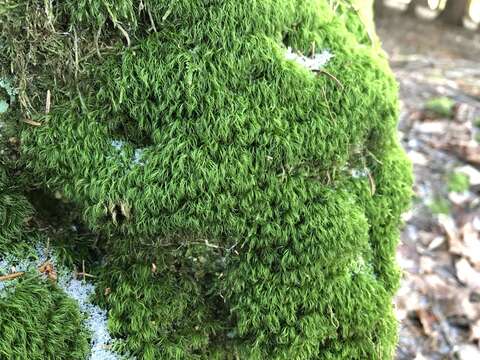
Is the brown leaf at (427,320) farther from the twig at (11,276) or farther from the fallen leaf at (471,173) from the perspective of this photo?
the twig at (11,276)

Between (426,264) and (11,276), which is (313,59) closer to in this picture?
(11,276)

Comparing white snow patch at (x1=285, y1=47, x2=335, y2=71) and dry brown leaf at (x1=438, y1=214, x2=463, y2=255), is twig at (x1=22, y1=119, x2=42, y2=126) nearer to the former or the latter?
white snow patch at (x1=285, y1=47, x2=335, y2=71)

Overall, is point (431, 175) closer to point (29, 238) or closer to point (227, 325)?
point (227, 325)

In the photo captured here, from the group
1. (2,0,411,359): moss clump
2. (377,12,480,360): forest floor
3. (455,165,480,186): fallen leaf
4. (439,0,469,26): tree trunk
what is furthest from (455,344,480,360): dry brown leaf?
(439,0,469,26): tree trunk

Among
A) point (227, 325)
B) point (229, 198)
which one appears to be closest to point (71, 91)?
point (229, 198)

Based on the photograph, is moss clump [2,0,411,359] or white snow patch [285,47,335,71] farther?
white snow patch [285,47,335,71]
